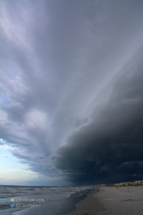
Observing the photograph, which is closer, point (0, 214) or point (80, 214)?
point (80, 214)

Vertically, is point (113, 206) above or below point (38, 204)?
above

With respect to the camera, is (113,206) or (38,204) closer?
(113,206)

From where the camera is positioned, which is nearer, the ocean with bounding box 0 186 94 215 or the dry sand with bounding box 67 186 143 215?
the dry sand with bounding box 67 186 143 215

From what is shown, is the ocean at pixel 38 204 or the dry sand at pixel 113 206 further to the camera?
the ocean at pixel 38 204

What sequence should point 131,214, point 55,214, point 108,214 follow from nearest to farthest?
point 131,214
point 108,214
point 55,214

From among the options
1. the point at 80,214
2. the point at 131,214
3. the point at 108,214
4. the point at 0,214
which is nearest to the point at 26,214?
the point at 0,214

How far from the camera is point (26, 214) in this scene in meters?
25.0

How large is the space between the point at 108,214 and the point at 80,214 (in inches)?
121

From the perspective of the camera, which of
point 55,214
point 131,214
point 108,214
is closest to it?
point 131,214

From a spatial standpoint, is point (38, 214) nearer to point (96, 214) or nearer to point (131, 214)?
point (96, 214)

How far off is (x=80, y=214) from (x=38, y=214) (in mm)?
7692

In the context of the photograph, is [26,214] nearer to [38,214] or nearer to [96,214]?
[38,214]

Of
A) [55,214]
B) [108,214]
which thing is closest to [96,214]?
[108,214]

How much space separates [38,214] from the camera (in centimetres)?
2480
